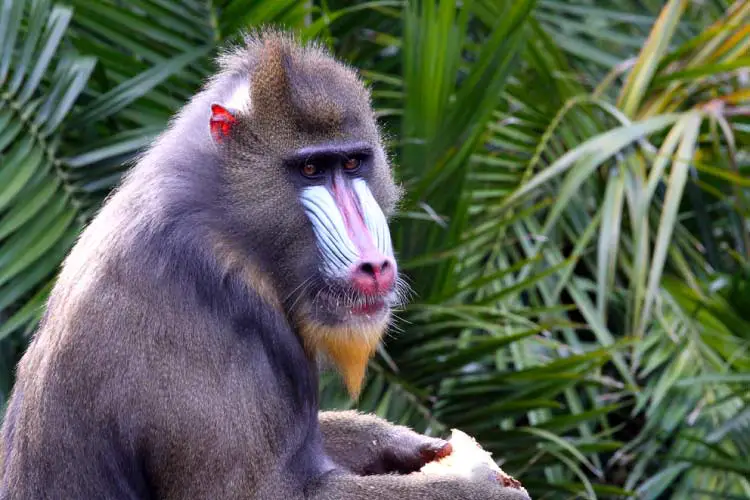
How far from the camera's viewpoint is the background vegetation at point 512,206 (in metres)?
5.64

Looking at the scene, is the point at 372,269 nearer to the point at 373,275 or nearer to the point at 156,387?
the point at 373,275

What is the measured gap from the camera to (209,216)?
11.7 ft

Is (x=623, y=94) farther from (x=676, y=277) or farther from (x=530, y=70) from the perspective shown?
(x=676, y=277)

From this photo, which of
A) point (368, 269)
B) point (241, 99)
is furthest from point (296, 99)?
point (368, 269)

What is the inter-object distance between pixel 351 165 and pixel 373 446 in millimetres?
1141

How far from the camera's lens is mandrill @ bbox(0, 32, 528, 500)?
10.8 feet

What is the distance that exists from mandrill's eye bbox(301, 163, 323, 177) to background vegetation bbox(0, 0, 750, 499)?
179 cm

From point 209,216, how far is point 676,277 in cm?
418

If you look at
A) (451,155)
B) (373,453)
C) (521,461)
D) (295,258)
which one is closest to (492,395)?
(521,461)

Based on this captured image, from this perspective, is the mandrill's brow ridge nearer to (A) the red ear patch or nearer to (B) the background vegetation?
(A) the red ear patch

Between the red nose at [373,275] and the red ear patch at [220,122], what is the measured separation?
0.64 meters

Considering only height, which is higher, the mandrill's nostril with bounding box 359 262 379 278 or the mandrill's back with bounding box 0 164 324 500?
the mandrill's nostril with bounding box 359 262 379 278

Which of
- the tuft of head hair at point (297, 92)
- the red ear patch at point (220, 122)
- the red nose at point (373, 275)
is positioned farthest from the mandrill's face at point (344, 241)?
the red ear patch at point (220, 122)

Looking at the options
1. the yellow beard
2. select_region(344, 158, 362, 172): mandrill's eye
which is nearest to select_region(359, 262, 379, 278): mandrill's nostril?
the yellow beard
